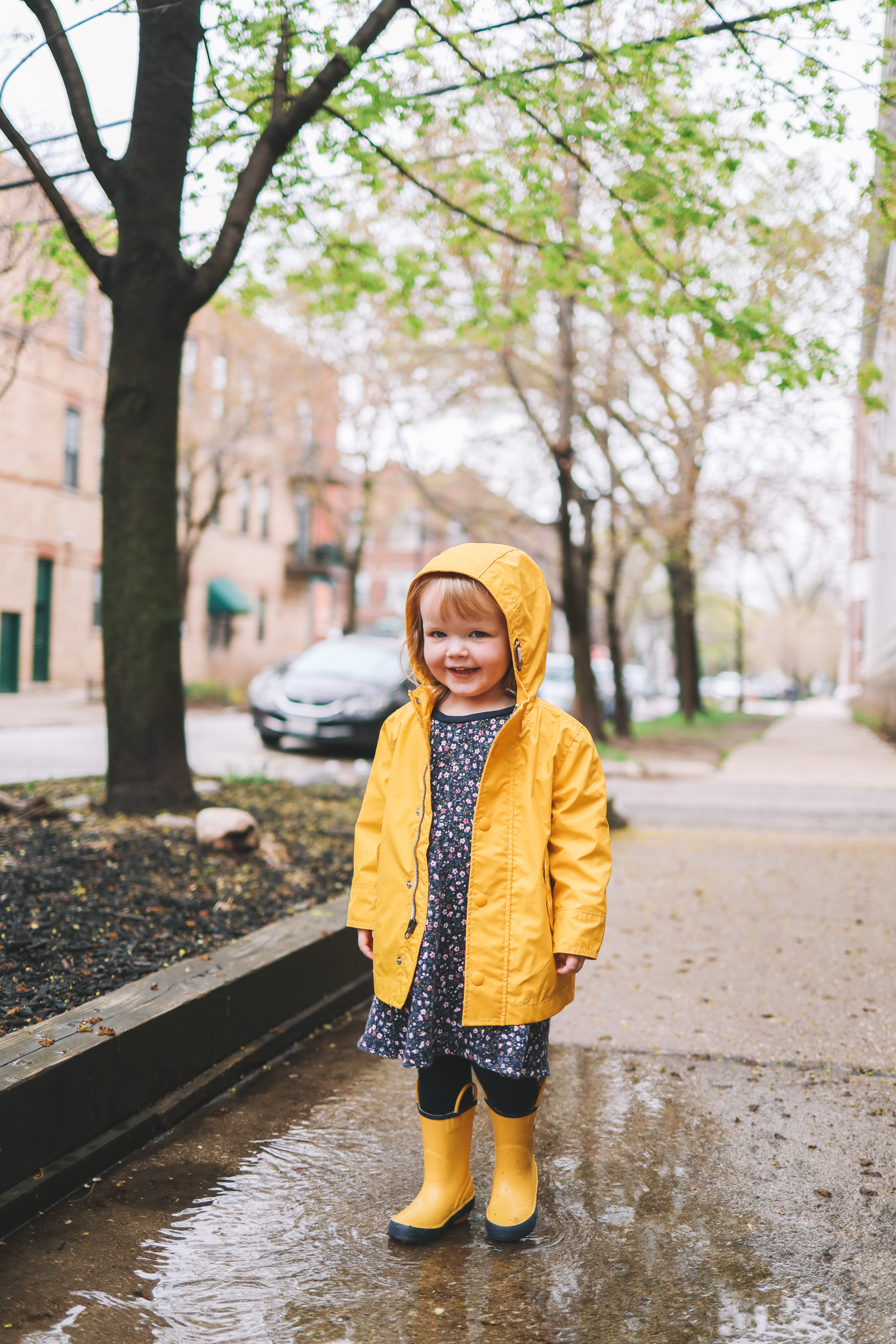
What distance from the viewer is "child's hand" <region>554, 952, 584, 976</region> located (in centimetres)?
250

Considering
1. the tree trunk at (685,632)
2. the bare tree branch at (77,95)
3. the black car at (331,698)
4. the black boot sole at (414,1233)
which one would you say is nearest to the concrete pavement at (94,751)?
the black car at (331,698)

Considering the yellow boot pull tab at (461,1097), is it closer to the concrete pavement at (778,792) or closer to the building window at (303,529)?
the concrete pavement at (778,792)

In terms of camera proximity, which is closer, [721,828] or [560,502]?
[721,828]

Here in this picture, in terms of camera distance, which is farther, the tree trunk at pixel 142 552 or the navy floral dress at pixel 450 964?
the tree trunk at pixel 142 552

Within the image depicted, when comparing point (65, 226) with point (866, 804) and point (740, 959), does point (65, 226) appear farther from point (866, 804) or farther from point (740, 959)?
point (866, 804)

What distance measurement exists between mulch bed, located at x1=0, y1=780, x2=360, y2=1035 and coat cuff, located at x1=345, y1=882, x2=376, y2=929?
42.2 inches

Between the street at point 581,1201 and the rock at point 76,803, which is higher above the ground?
the rock at point 76,803

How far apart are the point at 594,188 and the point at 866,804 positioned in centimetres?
687

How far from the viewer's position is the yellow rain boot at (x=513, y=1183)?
2.54 metres

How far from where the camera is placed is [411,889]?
2.58m

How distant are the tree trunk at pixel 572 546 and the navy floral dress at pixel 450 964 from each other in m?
12.0

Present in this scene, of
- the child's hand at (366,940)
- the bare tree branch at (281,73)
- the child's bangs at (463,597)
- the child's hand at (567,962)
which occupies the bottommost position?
the child's hand at (366,940)

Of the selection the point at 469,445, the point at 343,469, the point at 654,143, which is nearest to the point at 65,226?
the point at 654,143

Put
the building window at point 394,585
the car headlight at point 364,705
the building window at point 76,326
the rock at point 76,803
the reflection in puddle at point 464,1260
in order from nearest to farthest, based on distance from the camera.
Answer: the reflection in puddle at point 464,1260, the rock at point 76,803, the building window at point 76,326, the car headlight at point 364,705, the building window at point 394,585
